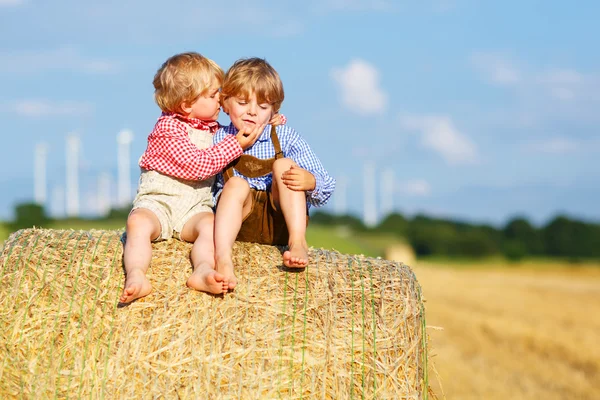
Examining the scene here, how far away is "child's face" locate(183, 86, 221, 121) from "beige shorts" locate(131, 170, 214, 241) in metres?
0.41

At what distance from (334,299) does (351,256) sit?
542 mm

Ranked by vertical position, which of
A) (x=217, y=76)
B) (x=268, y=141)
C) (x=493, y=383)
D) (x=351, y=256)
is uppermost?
(x=217, y=76)

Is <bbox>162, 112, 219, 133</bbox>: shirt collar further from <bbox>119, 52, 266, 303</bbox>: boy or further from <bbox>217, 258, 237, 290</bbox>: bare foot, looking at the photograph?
<bbox>217, 258, 237, 290</bbox>: bare foot

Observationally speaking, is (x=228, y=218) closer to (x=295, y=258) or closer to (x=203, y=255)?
(x=203, y=255)

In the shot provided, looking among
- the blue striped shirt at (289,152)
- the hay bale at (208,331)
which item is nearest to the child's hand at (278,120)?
the blue striped shirt at (289,152)

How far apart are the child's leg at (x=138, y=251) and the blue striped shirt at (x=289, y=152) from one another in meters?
0.57

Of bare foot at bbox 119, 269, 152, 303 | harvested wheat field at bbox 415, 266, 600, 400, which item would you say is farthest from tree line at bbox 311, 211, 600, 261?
bare foot at bbox 119, 269, 152, 303

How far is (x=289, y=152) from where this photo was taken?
18.2ft

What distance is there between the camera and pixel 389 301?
16.6 feet

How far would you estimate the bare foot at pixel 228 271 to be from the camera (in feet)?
15.9

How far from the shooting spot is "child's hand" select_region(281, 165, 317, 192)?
5164 millimetres

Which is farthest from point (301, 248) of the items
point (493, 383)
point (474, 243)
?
point (474, 243)

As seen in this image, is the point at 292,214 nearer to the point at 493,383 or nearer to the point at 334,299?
the point at 334,299

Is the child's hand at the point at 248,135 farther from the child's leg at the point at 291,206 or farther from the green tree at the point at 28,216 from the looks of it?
the green tree at the point at 28,216
